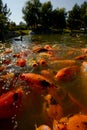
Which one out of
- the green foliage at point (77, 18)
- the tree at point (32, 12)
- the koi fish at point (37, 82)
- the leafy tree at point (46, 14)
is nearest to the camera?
the koi fish at point (37, 82)

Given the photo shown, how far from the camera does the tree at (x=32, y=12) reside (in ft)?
260

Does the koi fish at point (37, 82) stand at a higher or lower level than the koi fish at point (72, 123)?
higher

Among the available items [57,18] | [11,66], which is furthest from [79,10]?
[11,66]

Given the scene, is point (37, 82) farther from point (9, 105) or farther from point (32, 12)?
point (32, 12)

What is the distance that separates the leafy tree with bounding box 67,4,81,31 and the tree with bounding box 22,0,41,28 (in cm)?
1398

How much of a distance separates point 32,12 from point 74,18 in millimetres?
19241

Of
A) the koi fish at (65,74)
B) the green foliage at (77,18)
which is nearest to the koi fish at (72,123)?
the koi fish at (65,74)

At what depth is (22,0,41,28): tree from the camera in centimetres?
7919

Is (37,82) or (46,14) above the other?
(46,14)

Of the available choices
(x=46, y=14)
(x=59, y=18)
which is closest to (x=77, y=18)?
(x=59, y=18)

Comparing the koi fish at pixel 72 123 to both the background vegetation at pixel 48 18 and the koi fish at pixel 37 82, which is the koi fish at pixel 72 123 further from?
the background vegetation at pixel 48 18

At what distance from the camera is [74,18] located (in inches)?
3533

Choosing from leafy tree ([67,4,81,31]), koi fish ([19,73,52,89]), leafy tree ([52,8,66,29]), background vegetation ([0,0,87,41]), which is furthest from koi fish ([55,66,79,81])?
leafy tree ([67,4,81,31])

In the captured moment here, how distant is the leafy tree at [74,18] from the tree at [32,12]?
13981mm
